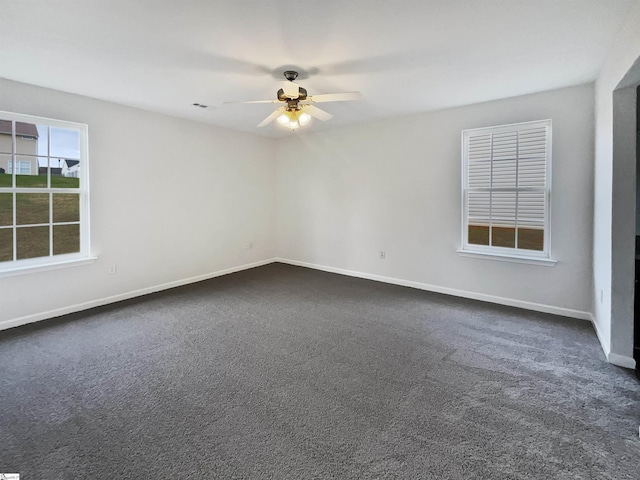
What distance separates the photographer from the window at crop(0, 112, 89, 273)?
3432mm

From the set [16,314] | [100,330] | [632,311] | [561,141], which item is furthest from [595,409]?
[16,314]

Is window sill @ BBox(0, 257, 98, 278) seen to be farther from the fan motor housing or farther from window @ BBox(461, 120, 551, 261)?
window @ BBox(461, 120, 551, 261)

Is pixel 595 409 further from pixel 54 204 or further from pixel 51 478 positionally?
pixel 54 204

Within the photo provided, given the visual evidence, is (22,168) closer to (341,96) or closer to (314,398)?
(341,96)

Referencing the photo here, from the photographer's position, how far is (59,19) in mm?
2238

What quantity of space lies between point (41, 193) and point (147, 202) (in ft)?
3.71

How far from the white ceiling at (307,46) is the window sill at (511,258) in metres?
1.88

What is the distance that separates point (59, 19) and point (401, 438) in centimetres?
343

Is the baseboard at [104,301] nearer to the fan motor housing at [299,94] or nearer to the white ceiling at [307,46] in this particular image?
the white ceiling at [307,46]

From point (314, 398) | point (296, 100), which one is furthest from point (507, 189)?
point (314, 398)

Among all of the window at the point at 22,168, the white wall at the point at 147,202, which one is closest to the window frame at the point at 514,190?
the white wall at the point at 147,202

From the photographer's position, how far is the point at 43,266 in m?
3.58

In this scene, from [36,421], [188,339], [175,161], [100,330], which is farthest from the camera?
[175,161]

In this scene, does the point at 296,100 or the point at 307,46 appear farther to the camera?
the point at 296,100
